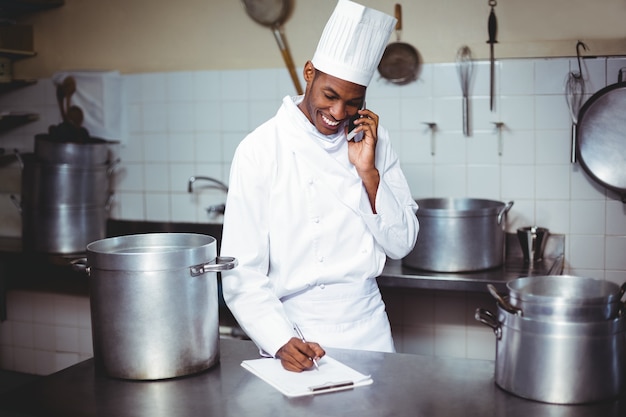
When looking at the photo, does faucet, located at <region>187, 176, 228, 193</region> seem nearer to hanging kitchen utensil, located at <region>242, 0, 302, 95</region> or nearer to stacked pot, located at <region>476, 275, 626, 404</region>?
hanging kitchen utensil, located at <region>242, 0, 302, 95</region>

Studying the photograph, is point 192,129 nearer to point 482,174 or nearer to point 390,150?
point 482,174

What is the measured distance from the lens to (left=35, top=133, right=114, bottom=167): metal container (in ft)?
12.4

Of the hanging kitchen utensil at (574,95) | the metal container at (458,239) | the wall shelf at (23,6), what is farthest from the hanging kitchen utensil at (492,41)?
the wall shelf at (23,6)

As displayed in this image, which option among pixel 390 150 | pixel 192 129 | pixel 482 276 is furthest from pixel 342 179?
pixel 192 129

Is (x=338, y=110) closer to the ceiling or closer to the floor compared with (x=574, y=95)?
closer to the floor

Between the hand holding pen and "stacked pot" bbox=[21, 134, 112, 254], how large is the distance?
2.36 metres

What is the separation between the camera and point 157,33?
406 centimetres

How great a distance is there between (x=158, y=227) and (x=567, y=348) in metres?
3.01

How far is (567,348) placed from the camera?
1.43m

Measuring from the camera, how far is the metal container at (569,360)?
1.44 metres

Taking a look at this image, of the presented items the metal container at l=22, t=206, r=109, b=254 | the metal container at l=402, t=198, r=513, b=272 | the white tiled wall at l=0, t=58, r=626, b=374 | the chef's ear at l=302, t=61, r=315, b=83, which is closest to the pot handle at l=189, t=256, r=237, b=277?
the chef's ear at l=302, t=61, r=315, b=83

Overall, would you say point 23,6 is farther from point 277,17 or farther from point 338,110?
point 338,110

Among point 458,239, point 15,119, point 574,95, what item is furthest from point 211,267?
point 15,119

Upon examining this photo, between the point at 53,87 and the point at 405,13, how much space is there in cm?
217
